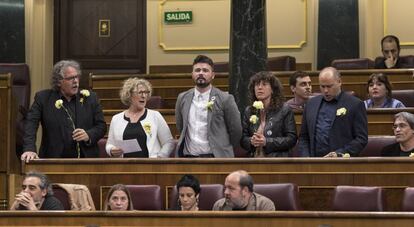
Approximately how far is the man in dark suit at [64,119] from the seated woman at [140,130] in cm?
16

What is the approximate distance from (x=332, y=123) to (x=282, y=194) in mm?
819

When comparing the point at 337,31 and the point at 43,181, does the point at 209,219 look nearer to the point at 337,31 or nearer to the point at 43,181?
the point at 43,181

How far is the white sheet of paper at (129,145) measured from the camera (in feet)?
20.5

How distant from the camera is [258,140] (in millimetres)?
6059

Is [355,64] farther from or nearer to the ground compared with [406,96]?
farther from the ground

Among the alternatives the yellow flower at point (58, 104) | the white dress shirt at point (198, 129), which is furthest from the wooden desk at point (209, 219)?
the yellow flower at point (58, 104)

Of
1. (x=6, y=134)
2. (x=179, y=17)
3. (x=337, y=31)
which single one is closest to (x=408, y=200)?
(x=6, y=134)

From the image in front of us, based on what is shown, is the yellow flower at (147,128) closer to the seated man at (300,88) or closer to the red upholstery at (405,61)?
the seated man at (300,88)

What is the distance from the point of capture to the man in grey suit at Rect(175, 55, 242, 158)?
6.20 meters

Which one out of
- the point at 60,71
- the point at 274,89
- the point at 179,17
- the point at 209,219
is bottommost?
the point at 209,219

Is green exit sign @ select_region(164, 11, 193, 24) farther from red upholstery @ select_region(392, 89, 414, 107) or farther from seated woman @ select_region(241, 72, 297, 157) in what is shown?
seated woman @ select_region(241, 72, 297, 157)

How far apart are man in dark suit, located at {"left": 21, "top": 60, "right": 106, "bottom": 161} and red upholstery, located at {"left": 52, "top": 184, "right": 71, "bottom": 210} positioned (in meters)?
0.60

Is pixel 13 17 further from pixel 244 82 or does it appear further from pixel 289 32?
pixel 244 82

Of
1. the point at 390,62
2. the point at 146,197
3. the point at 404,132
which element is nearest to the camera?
the point at 146,197
